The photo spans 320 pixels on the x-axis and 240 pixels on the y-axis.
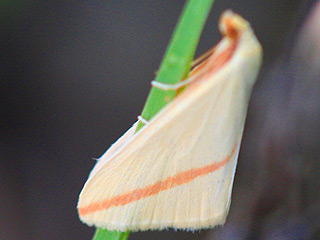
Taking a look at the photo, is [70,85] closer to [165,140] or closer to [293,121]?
[293,121]

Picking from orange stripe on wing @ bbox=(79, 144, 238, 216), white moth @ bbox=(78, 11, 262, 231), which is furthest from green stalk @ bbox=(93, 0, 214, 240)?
orange stripe on wing @ bbox=(79, 144, 238, 216)

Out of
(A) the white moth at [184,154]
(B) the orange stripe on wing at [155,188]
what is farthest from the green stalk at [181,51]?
(B) the orange stripe on wing at [155,188]

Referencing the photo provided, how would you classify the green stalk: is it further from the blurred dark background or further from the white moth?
the blurred dark background

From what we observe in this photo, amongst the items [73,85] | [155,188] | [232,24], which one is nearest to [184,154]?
[155,188]

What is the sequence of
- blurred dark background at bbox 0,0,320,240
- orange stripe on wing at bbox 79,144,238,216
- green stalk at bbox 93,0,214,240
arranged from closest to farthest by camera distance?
1. green stalk at bbox 93,0,214,240
2. orange stripe on wing at bbox 79,144,238,216
3. blurred dark background at bbox 0,0,320,240

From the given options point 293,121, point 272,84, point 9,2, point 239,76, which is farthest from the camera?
point 9,2

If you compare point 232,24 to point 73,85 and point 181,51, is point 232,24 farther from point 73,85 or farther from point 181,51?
point 73,85

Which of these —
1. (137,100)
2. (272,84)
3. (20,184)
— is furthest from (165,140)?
(20,184)
